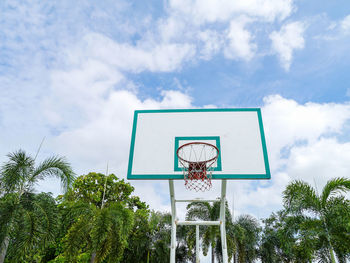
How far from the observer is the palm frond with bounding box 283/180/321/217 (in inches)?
336

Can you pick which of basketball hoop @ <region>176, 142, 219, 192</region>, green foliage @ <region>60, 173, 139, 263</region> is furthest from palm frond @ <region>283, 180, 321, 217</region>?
green foliage @ <region>60, 173, 139, 263</region>

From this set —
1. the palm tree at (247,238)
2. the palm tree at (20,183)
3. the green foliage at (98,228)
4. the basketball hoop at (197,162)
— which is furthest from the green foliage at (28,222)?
the palm tree at (247,238)

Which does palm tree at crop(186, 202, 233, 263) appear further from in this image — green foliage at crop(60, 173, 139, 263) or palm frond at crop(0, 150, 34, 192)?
palm frond at crop(0, 150, 34, 192)

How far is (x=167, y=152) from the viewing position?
259 inches

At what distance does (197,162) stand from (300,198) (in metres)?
4.85

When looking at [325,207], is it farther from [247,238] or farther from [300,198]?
[247,238]

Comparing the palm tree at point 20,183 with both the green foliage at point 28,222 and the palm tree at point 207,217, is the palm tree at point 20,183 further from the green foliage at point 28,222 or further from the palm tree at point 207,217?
the palm tree at point 207,217

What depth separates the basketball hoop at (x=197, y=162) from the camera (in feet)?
20.3

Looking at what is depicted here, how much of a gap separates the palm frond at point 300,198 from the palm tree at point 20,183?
7.67 meters

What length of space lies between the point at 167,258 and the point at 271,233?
9765 mm

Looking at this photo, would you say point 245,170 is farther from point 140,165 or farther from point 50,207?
point 50,207

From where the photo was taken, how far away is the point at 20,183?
746 cm

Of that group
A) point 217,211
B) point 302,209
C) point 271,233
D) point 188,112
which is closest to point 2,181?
point 188,112

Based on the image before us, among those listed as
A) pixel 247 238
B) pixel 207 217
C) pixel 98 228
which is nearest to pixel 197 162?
pixel 98 228
